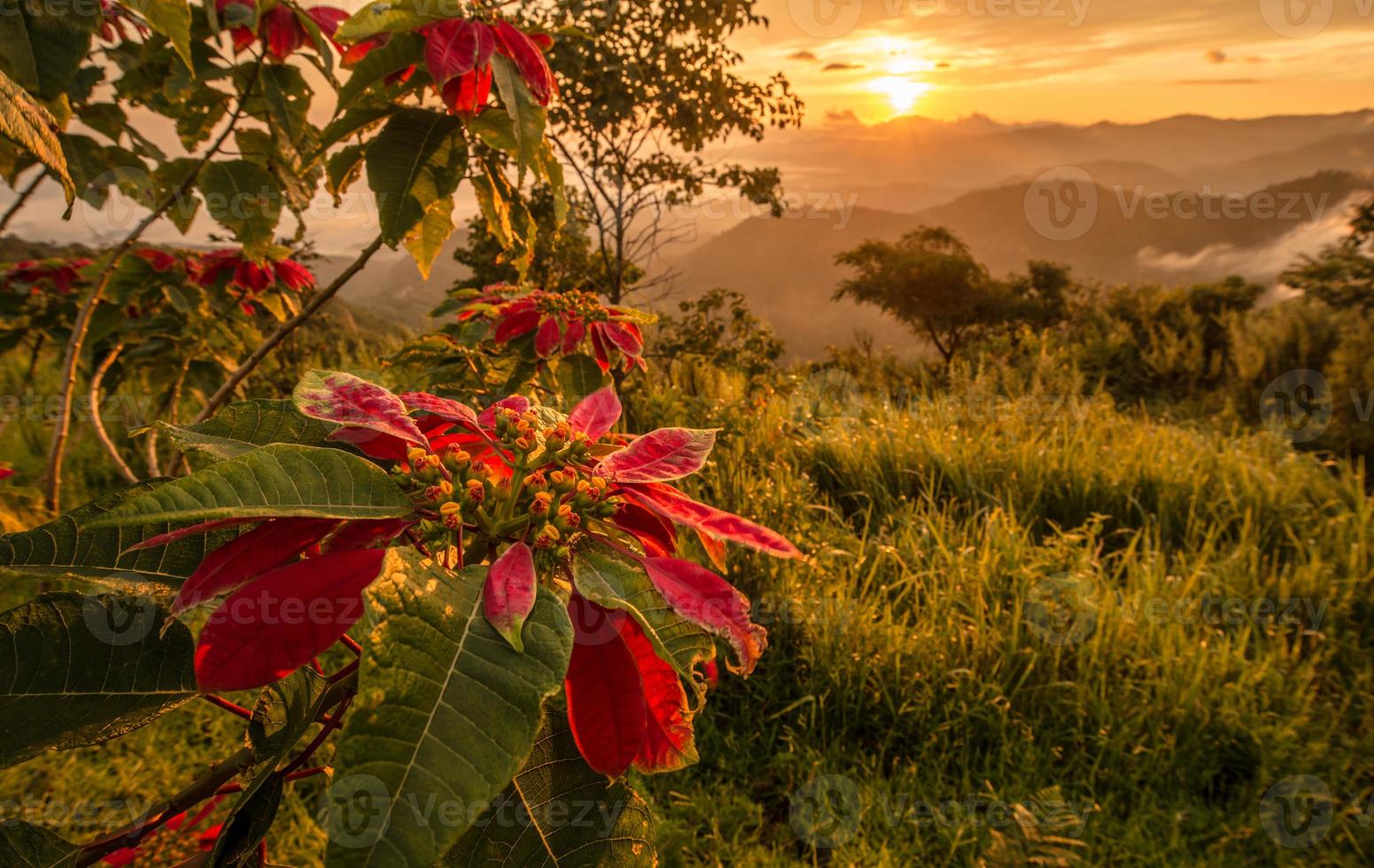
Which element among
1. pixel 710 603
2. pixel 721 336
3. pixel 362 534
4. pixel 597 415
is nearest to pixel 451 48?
pixel 597 415

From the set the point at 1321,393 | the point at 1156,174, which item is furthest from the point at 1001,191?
the point at 1321,393

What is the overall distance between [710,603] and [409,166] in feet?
2.57

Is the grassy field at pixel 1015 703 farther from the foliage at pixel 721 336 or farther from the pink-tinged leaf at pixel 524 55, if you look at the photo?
the pink-tinged leaf at pixel 524 55

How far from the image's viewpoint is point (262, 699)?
53 centimetres

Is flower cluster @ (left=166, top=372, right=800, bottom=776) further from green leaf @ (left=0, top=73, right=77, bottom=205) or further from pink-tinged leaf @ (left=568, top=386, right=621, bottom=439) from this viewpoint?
green leaf @ (left=0, top=73, right=77, bottom=205)

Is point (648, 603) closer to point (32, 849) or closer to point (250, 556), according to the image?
point (250, 556)

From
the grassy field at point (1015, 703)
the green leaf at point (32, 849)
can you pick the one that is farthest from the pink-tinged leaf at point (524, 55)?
the grassy field at point (1015, 703)

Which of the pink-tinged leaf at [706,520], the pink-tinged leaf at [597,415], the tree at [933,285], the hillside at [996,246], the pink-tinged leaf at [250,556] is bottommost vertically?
the hillside at [996,246]

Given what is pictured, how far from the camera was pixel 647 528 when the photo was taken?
0.54 m

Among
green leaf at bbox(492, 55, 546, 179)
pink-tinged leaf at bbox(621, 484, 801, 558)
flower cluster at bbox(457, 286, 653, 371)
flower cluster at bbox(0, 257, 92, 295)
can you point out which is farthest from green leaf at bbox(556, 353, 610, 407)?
flower cluster at bbox(0, 257, 92, 295)

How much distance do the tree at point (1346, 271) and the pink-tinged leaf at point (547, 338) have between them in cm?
931

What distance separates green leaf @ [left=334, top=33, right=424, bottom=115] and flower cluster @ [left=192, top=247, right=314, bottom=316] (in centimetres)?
89

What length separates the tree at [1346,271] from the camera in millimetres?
7770

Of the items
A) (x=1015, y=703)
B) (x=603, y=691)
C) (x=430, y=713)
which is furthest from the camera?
(x=1015, y=703)
